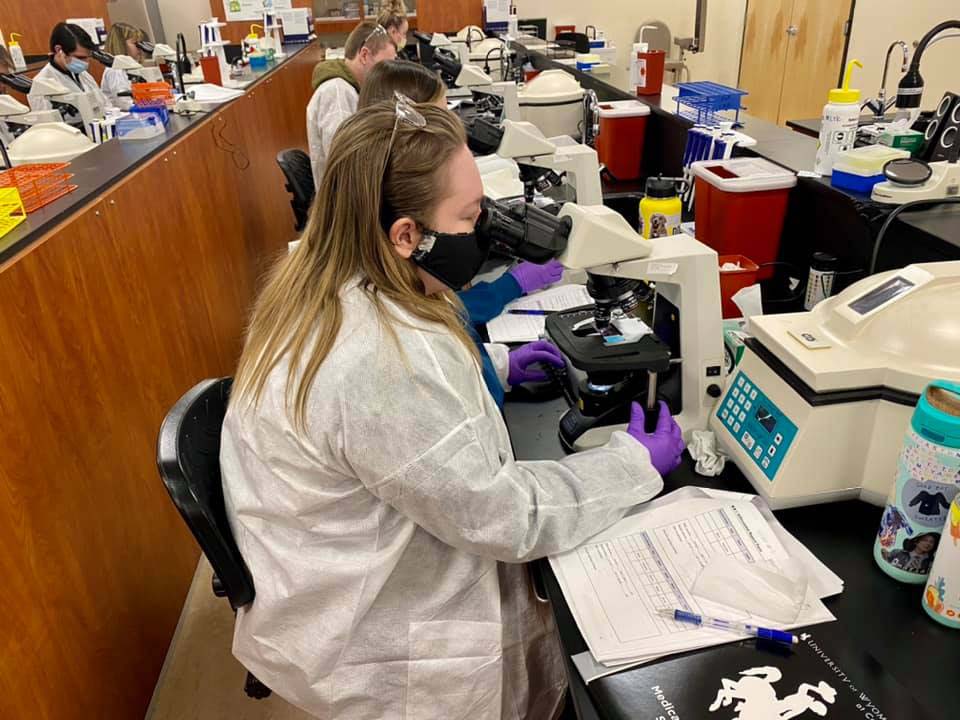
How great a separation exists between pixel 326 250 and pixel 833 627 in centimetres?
78

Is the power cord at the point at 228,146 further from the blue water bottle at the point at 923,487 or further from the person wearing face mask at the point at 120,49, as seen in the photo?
the blue water bottle at the point at 923,487

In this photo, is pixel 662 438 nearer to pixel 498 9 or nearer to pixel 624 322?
pixel 624 322

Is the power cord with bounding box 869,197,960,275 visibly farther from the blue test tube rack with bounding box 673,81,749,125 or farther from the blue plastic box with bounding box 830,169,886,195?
the blue test tube rack with bounding box 673,81,749,125

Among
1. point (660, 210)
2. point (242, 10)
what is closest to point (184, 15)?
point (242, 10)

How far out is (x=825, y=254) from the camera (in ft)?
4.71

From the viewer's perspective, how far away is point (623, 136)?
2471mm

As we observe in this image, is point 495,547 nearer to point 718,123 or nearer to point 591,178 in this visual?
point 591,178

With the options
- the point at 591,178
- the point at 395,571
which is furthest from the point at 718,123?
the point at 395,571

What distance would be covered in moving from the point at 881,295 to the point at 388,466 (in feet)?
2.22

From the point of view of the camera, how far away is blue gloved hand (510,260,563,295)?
1.71 metres

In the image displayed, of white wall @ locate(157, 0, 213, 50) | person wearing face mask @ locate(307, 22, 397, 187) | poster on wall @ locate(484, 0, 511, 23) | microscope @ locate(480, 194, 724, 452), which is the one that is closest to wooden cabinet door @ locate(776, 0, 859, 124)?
poster on wall @ locate(484, 0, 511, 23)

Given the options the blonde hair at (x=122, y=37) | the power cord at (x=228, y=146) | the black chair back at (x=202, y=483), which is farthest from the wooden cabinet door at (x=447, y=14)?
the black chair back at (x=202, y=483)

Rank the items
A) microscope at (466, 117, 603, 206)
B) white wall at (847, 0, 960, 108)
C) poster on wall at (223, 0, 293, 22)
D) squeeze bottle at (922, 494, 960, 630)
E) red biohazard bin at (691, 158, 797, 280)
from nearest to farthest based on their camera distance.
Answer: squeeze bottle at (922, 494, 960, 630), red biohazard bin at (691, 158, 797, 280), microscope at (466, 117, 603, 206), white wall at (847, 0, 960, 108), poster on wall at (223, 0, 293, 22)

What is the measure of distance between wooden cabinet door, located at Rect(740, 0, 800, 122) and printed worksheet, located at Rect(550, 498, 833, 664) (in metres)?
5.39
